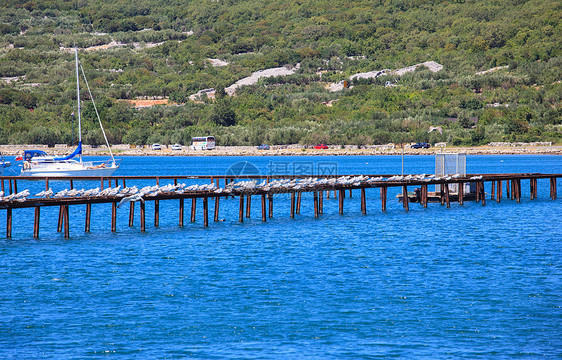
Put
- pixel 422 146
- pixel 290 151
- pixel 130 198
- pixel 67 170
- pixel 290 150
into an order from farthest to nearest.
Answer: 1. pixel 290 150
2. pixel 290 151
3. pixel 422 146
4. pixel 67 170
5. pixel 130 198

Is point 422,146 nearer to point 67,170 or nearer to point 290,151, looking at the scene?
point 290,151

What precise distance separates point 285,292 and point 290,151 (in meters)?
121

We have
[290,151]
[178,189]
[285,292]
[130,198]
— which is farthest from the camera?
[290,151]

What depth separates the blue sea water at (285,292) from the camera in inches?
758

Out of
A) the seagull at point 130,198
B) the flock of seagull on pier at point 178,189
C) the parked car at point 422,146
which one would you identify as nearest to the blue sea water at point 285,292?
the seagull at point 130,198

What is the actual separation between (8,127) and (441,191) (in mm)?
128201

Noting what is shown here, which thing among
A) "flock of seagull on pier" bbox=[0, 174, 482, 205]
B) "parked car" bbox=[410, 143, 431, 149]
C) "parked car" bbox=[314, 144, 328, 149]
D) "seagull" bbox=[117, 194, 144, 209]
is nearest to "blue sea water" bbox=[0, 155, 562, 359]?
"seagull" bbox=[117, 194, 144, 209]

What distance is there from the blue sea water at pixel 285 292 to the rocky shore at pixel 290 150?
97.5m

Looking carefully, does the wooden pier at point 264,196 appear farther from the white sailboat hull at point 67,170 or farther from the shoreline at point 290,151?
the shoreline at point 290,151

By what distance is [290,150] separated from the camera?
147m

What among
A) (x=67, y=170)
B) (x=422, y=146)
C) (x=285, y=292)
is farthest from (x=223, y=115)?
(x=285, y=292)

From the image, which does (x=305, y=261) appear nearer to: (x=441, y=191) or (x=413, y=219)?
(x=413, y=219)

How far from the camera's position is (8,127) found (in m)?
158

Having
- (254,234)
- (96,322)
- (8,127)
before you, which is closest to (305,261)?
(254,234)
